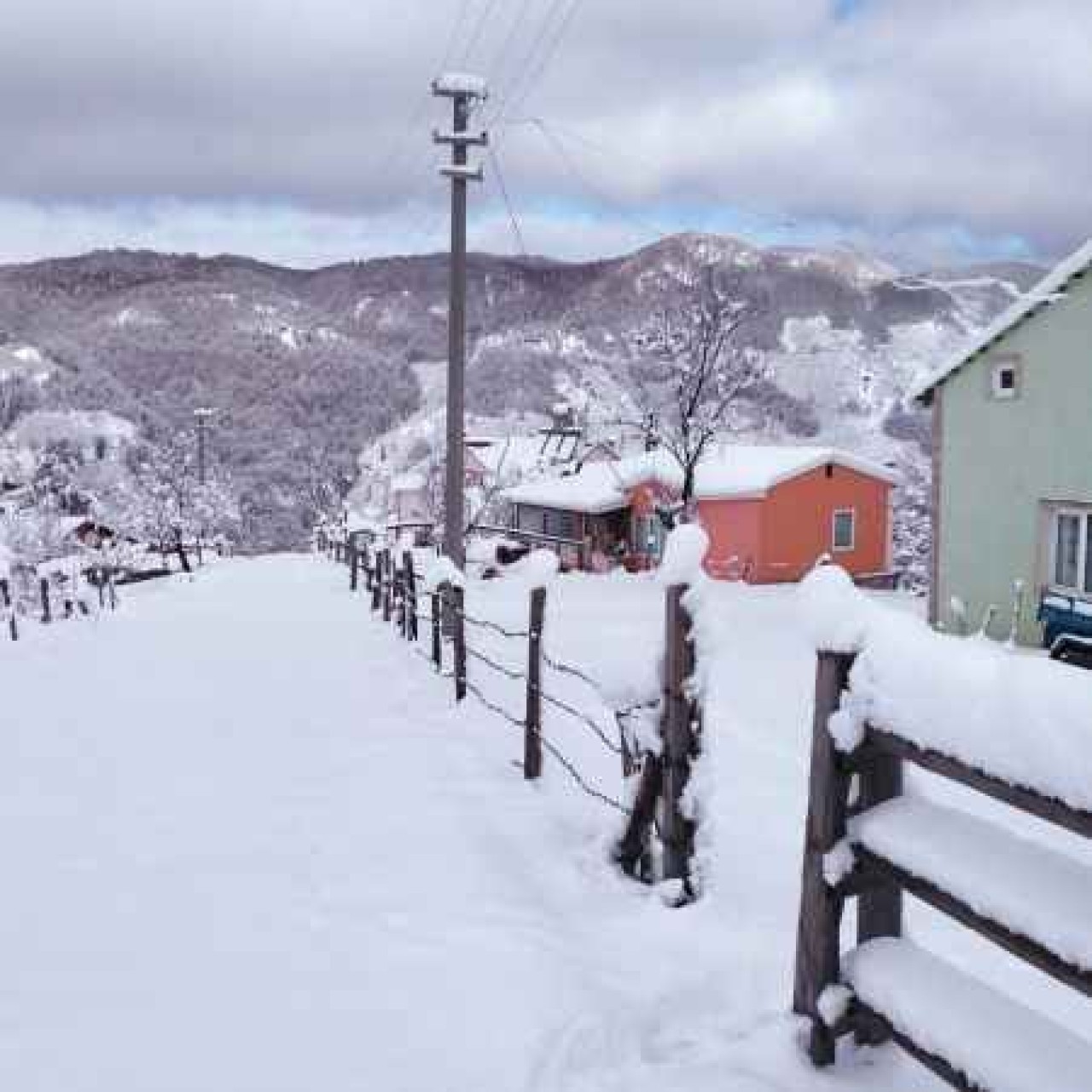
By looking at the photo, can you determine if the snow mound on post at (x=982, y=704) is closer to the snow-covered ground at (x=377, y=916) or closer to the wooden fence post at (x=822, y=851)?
the wooden fence post at (x=822, y=851)

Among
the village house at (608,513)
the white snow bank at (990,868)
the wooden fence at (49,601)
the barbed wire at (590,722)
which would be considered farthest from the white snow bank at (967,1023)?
the village house at (608,513)

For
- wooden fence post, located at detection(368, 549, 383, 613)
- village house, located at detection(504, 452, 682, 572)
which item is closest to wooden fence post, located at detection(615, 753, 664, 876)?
wooden fence post, located at detection(368, 549, 383, 613)

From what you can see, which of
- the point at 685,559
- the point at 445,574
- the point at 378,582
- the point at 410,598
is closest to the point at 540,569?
the point at 685,559

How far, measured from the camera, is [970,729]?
99.2 inches

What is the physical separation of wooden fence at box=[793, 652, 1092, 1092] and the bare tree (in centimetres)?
2635

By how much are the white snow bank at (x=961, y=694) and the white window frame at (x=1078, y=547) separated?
14.1 m

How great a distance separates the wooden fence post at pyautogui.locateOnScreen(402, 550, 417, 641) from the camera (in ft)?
41.4

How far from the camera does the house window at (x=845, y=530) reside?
1261 inches

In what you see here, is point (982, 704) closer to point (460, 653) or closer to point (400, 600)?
point (460, 653)

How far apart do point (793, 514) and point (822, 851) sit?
1136 inches

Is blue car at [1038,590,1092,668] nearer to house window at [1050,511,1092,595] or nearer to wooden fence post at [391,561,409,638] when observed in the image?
house window at [1050,511,1092,595]

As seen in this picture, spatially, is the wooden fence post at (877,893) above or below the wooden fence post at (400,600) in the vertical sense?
above

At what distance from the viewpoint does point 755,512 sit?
100 ft

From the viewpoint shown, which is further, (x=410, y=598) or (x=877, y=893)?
(x=410, y=598)
